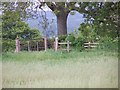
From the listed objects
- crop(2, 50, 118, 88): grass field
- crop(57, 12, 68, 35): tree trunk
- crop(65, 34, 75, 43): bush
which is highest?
crop(57, 12, 68, 35): tree trunk

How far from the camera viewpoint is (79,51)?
636cm

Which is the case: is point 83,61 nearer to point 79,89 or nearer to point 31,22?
point 79,89

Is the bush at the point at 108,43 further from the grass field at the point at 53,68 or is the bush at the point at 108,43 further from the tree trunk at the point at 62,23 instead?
the tree trunk at the point at 62,23

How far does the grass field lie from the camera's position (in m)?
6.36

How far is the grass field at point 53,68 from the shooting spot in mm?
6355

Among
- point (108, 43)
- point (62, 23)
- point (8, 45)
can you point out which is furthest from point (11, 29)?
point (108, 43)

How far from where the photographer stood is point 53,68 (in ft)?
20.9

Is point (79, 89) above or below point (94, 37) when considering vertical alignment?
below

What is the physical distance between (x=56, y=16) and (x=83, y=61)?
603 millimetres

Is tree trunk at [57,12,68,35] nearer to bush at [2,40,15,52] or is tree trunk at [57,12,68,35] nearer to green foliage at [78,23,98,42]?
green foliage at [78,23,98,42]

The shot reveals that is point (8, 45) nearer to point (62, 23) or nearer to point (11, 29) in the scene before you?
point (11, 29)

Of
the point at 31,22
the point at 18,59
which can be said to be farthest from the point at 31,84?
the point at 31,22

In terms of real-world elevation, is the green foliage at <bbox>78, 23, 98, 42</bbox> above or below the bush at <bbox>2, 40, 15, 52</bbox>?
above

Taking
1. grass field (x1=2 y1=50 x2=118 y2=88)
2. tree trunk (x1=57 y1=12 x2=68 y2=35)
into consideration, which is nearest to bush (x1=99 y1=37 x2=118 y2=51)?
grass field (x1=2 y1=50 x2=118 y2=88)
